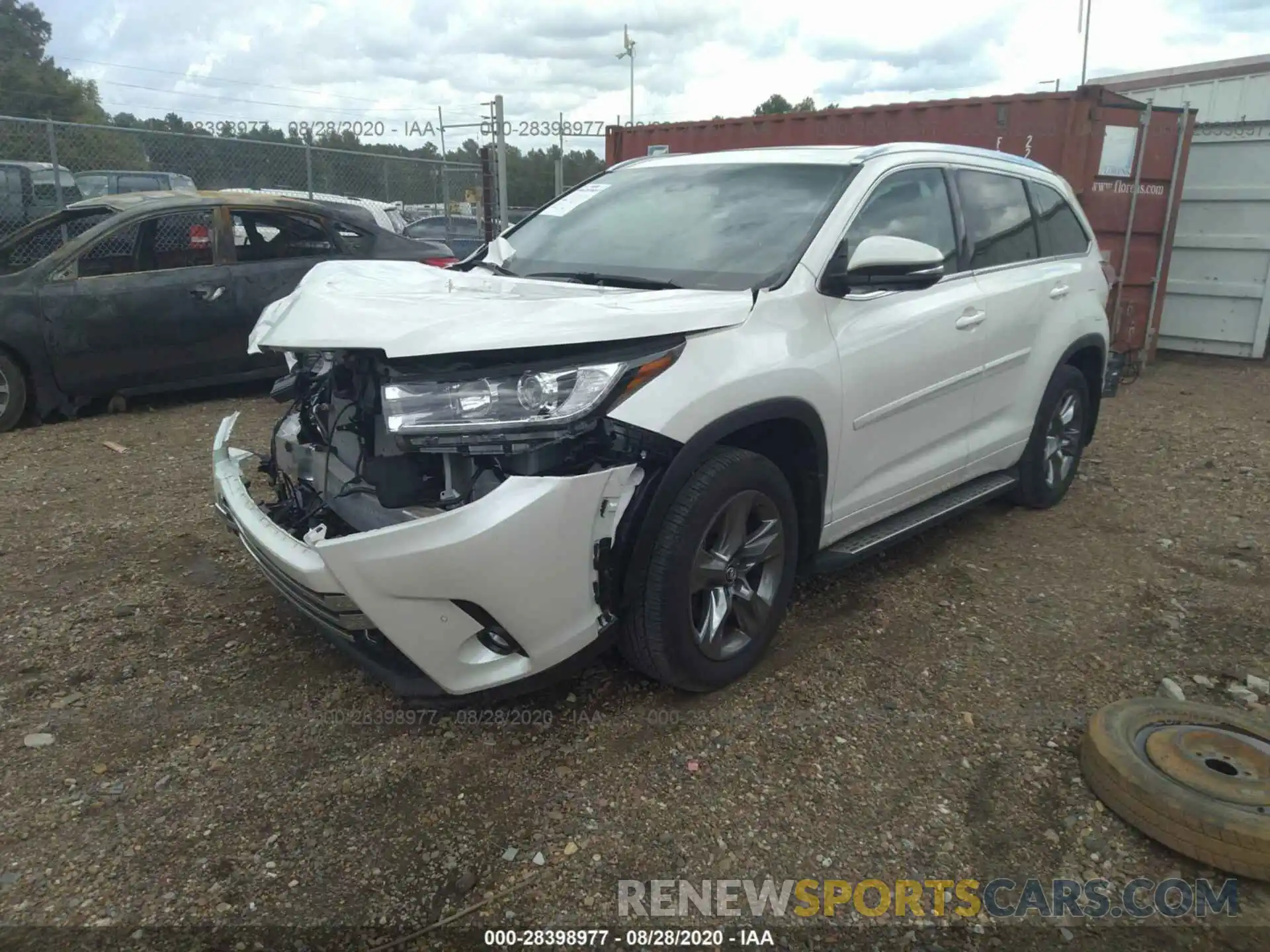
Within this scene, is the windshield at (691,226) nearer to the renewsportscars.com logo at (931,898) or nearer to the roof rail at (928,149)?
the roof rail at (928,149)

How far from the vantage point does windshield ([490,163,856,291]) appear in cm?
315

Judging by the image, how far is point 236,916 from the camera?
2146 millimetres

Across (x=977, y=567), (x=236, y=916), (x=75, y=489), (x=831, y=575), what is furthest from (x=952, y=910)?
(x=75, y=489)

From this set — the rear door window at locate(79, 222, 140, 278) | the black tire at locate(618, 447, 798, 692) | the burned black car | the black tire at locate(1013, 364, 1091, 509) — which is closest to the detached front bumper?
the black tire at locate(618, 447, 798, 692)

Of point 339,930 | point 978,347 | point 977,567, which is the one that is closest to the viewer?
point 339,930

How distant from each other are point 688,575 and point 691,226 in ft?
4.69

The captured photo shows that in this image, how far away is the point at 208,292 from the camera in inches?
260

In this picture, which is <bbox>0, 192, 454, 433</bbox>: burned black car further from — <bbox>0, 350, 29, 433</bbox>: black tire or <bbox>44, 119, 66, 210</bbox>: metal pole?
<bbox>44, 119, 66, 210</bbox>: metal pole

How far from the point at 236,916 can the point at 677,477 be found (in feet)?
5.06

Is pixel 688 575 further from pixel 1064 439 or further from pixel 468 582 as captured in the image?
pixel 1064 439

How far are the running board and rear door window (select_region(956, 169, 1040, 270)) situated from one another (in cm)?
99

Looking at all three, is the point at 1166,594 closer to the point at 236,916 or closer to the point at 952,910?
the point at 952,910

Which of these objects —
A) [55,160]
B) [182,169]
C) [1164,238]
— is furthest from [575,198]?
[182,169]

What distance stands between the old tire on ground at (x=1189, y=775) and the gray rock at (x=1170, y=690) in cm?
25
